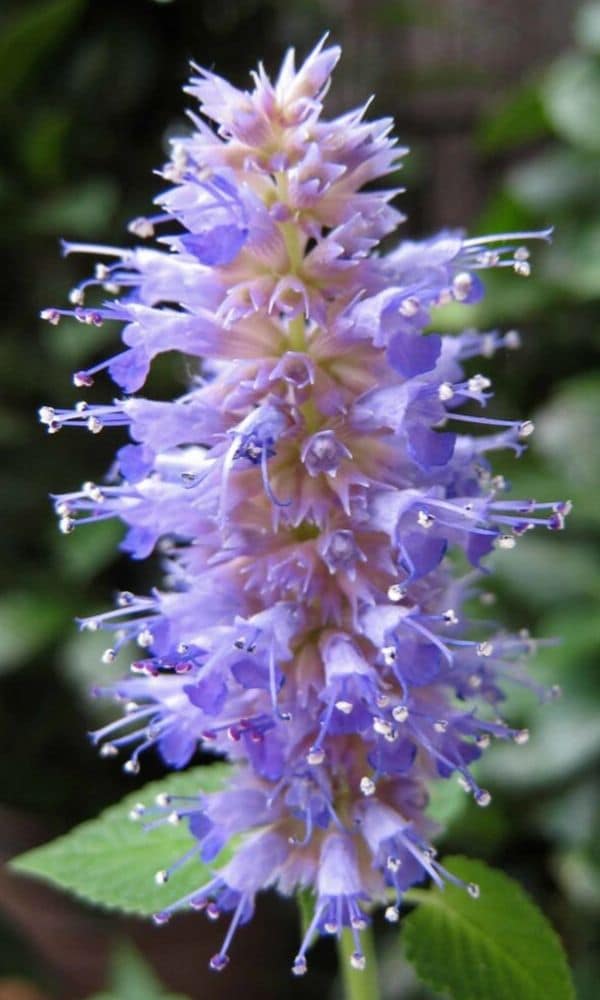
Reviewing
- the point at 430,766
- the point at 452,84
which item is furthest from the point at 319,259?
the point at 452,84

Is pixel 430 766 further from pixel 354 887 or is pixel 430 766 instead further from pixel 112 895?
pixel 112 895

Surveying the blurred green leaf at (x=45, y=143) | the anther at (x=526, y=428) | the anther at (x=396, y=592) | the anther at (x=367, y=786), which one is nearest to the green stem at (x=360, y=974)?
the anther at (x=367, y=786)

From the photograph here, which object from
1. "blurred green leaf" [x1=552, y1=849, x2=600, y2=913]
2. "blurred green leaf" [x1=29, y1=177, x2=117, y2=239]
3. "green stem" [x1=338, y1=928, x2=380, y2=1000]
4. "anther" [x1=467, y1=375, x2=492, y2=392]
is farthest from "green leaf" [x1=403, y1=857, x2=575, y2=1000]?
"blurred green leaf" [x1=29, y1=177, x2=117, y2=239]

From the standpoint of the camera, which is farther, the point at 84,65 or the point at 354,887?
the point at 84,65

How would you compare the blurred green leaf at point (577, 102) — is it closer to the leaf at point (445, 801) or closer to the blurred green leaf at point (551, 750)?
the blurred green leaf at point (551, 750)

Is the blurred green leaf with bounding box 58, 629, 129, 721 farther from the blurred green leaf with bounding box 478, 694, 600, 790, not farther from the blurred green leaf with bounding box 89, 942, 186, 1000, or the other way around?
the blurred green leaf with bounding box 478, 694, 600, 790

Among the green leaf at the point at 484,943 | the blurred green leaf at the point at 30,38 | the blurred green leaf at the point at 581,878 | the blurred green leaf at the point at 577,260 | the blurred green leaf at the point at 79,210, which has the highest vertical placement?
the blurred green leaf at the point at 30,38
